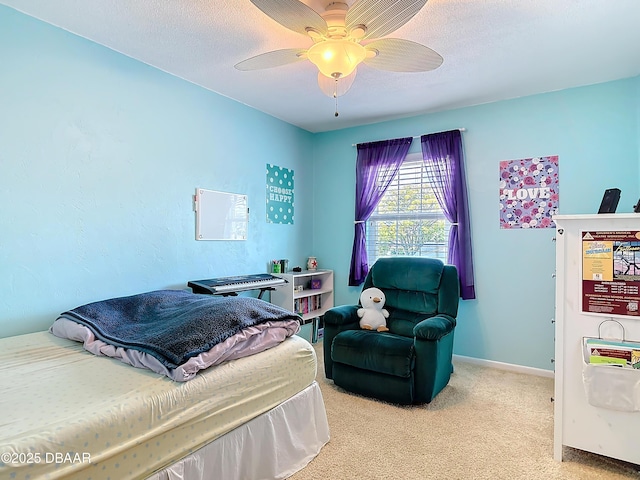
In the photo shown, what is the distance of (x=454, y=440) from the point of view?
7.32 ft

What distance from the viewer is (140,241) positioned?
2779 mm

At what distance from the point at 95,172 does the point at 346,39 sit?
6.12 feet

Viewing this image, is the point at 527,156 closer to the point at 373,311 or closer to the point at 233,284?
the point at 373,311

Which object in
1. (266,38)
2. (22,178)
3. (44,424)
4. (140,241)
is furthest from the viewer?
(140,241)

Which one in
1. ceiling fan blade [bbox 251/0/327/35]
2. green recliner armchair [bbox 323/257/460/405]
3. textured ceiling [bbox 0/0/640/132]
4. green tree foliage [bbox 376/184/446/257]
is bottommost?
green recliner armchair [bbox 323/257/460/405]

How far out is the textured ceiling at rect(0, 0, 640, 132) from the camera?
82.6 inches

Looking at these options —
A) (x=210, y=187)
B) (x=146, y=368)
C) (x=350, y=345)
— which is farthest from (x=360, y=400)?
(x=210, y=187)

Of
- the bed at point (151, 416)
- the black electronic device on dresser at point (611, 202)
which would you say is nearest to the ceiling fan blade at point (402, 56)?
the black electronic device on dresser at point (611, 202)

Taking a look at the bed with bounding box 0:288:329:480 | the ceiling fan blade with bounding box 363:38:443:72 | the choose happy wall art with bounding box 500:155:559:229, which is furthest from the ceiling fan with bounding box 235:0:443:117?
the choose happy wall art with bounding box 500:155:559:229

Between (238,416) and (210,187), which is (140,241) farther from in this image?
(238,416)

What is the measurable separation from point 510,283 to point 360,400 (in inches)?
72.0

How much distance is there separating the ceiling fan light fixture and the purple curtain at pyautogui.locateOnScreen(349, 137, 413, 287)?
6.95ft

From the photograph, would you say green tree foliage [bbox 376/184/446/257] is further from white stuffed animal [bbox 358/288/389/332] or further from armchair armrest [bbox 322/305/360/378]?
armchair armrest [bbox 322/305/360/378]

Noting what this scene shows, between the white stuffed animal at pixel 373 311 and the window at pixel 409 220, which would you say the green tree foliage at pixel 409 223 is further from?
the white stuffed animal at pixel 373 311
